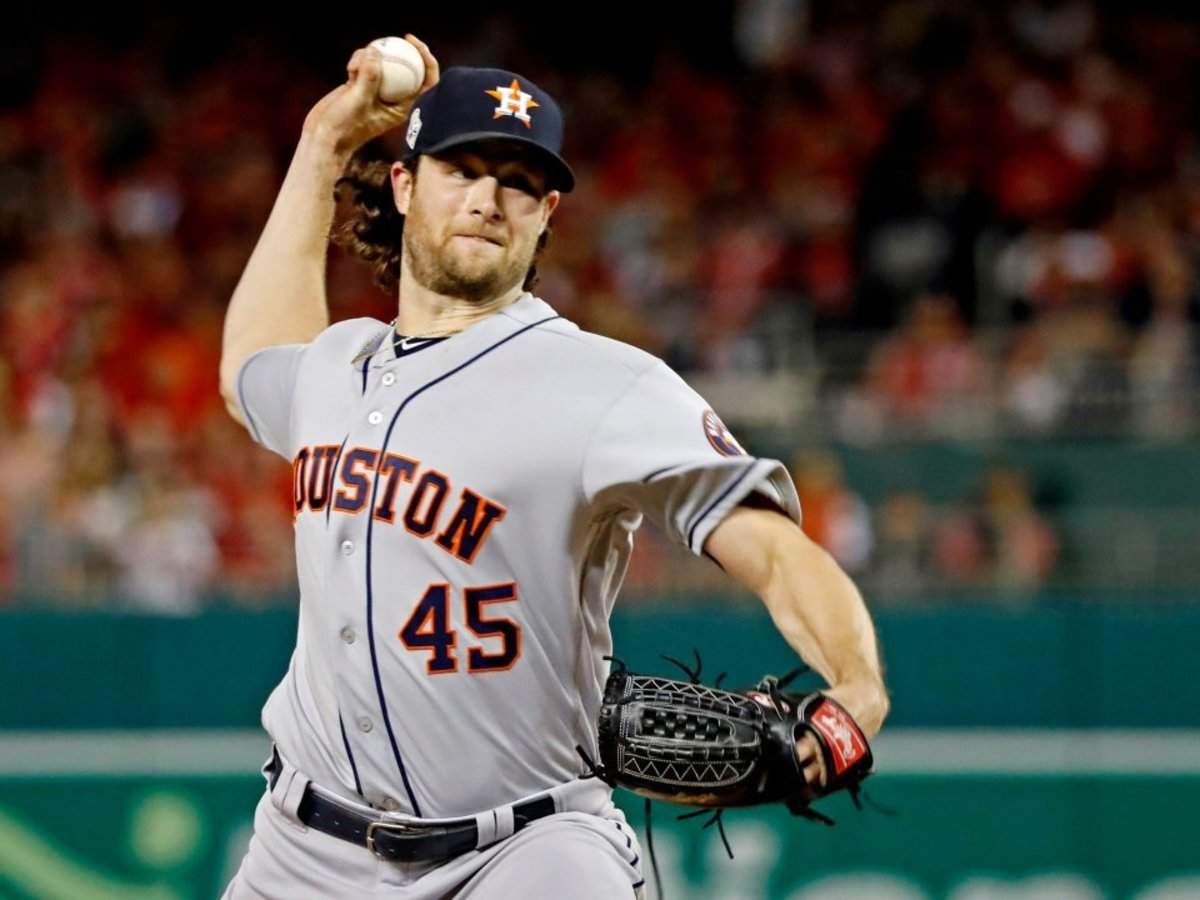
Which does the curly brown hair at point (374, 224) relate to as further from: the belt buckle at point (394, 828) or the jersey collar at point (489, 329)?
the belt buckle at point (394, 828)

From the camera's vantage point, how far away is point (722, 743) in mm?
2512

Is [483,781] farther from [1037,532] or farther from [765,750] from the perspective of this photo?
[1037,532]

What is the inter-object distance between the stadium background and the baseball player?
146 inches

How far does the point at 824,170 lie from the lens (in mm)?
10352

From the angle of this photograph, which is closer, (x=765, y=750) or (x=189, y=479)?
(x=765, y=750)

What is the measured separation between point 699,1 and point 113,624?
7289mm

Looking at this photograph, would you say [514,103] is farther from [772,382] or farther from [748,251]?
[748,251]

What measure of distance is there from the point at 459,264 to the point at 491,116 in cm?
23

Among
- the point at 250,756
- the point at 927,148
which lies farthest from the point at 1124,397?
the point at 250,756

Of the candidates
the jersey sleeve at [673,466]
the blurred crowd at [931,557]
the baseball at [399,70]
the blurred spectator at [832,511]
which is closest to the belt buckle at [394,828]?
the jersey sleeve at [673,466]

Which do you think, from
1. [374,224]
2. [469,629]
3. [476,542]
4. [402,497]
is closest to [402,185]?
[374,224]

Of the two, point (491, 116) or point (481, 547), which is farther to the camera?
point (491, 116)

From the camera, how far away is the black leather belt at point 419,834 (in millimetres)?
2883

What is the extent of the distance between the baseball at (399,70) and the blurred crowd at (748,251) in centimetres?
371
